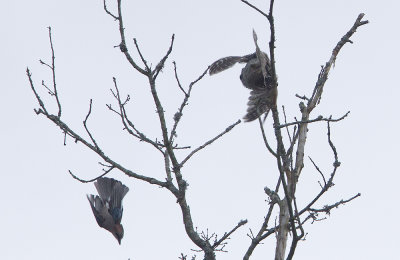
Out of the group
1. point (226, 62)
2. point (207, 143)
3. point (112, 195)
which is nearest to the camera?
point (207, 143)

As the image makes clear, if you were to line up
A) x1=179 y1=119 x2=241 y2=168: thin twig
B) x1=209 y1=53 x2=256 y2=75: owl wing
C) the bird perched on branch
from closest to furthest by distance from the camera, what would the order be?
1. x1=179 y1=119 x2=241 y2=168: thin twig
2. x1=209 y1=53 x2=256 y2=75: owl wing
3. the bird perched on branch

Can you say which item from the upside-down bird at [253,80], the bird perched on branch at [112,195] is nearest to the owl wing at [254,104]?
the upside-down bird at [253,80]

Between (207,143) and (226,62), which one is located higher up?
(226,62)

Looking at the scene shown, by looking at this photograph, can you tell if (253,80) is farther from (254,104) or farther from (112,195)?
(112,195)

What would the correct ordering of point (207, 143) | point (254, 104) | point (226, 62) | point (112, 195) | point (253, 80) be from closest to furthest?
point (207, 143) → point (254, 104) → point (253, 80) → point (226, 62) → point (112, 195)

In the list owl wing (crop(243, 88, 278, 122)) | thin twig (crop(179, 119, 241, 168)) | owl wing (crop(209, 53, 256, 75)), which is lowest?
thin twig (crop(179, 119, 241, 168))

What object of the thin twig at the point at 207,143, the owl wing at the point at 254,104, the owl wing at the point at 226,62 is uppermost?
the owl wing at the point at 226,62

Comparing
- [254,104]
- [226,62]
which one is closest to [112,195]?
[226,62]

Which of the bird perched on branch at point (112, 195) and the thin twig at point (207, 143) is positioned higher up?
the bird perched on branch at point (112, 195)

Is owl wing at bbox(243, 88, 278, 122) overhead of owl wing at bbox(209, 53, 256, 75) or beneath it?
beneath

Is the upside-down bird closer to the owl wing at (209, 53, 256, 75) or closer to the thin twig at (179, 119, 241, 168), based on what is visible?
the owl wing at (209, 53, 256, 75)

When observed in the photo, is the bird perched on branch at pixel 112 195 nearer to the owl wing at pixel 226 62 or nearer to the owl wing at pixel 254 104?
the owl wing at pixel 226 62

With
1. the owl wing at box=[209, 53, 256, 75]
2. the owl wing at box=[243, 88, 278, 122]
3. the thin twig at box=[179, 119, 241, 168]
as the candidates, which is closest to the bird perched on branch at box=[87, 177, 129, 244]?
the owl wing at box=[209, 53, 256, 75]

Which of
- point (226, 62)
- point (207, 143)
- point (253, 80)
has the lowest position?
point (207, 143)
